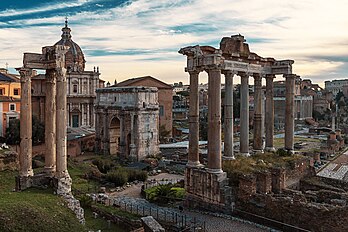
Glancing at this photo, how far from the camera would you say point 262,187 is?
54.5 ft

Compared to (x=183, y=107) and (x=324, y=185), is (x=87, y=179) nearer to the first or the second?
(x=324, y=185)

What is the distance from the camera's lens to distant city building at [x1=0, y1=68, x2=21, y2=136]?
42062 millimetres

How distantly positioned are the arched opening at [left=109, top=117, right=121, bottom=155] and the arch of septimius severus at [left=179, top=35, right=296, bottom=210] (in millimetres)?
22961

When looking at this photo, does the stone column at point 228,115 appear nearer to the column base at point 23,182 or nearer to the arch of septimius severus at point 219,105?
the arch of septimius severus at point 219,105

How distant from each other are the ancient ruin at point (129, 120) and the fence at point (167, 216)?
57.9ft

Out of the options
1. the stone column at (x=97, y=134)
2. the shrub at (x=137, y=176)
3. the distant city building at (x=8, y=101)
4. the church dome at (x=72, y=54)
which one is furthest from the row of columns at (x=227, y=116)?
the church dome at (x=72, y=54)

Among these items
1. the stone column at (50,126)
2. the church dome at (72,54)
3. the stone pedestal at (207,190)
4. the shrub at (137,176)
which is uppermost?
the church dome at (72,54)

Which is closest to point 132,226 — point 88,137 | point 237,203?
point 237,203

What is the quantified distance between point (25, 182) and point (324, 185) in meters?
15.2

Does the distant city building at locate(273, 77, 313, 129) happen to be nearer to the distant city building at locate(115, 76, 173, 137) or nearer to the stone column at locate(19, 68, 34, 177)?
the distant city building at locate(115, 76, 173, 137)

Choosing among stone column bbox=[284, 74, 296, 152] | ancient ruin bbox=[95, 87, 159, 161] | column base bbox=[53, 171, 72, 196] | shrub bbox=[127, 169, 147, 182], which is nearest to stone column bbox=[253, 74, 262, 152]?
stone column bbox=[284, 74, 296, 152]

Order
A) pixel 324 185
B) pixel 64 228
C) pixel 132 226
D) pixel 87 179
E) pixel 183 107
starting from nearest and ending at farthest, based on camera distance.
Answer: pixel 64 228, pixel 132 226, pixel 324 185, pixel 87 179, pixel 183 107

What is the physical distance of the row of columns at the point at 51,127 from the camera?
1695 centimetres

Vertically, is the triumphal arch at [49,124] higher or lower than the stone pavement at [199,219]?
higher
